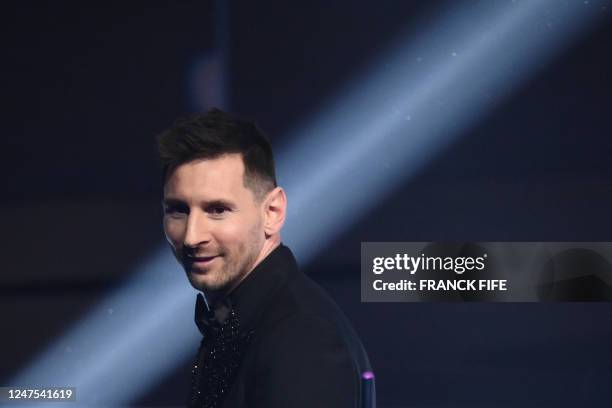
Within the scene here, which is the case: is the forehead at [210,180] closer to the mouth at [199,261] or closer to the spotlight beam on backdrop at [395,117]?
the mouth at [199,261]

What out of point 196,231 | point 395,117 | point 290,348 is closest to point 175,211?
point 196,231

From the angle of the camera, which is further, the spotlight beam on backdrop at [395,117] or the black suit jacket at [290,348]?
the spotlight beam on backdrop at [395,117]

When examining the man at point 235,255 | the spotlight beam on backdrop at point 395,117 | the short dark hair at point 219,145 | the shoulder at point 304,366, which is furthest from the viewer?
the spotlight beam on backdrop at point 395,117

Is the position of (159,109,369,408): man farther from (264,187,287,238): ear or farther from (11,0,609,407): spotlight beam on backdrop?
(11,0,609,407): spotlight beam on backdrop

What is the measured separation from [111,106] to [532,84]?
2271 mm

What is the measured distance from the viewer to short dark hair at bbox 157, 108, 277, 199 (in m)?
1.39

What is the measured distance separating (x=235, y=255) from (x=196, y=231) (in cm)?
8

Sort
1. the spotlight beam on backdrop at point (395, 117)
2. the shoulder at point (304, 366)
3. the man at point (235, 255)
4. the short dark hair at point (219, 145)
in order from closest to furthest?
the shoulder at point (304, 366), the man at point (235, 255), the short dark hair at point (219, 145), the spotlight beam on backdrop at point (395, 117)

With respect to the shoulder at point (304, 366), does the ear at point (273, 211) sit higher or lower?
higher

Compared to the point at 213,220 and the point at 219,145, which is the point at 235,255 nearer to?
the point at 213,220

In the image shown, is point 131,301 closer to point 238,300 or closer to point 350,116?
point 350,116

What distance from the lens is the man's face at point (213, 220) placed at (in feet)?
4.47

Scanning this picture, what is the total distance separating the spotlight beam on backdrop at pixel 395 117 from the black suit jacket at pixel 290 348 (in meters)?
3.02

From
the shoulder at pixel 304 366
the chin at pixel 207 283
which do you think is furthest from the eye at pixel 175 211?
the shoulder at pixel 304 366
